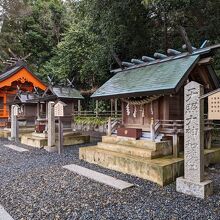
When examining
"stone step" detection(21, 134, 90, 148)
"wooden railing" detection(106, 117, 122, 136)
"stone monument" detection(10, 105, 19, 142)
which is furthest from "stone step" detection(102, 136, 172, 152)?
"stone monument" detection(10, 105, 19, 142)

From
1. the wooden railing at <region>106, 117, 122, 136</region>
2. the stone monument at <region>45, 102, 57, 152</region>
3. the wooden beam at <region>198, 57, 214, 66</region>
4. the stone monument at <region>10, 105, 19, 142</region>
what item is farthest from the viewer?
the stone monument at <region>10, 105, 19, 142</region>

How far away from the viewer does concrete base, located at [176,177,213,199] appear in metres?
5.16

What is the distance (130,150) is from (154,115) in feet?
5.31

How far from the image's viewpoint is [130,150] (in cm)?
766

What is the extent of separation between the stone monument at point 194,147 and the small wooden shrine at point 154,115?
80cm

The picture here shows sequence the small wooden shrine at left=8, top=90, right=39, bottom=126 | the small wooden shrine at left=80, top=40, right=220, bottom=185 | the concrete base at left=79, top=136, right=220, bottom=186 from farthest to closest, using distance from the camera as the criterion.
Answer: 1. the small wooden shrine at left=8, top=90, right=39, bottom=126
2. the small wooden shrine at left=80, top=40, right=220, bottom=185
3. the concrete base at left=79, top=136, right=220, bottom=186

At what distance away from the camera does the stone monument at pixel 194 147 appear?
17.4 feet

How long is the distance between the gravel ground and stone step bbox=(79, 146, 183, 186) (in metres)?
0.22

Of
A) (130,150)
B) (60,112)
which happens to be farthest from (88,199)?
(60,112)

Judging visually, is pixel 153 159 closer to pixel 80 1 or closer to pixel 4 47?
pixel 80 1

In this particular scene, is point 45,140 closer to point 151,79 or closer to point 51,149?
point 51,149

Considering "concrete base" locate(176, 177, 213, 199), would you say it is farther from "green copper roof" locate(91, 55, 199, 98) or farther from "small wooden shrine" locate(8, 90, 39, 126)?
"small wooden shrine" locate(8, 90, 39, 126)

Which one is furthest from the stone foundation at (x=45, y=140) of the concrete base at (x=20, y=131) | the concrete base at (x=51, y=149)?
the concrete base at (x=20, y=131)

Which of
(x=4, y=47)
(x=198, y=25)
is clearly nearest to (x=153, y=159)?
(x=198, y=25)
